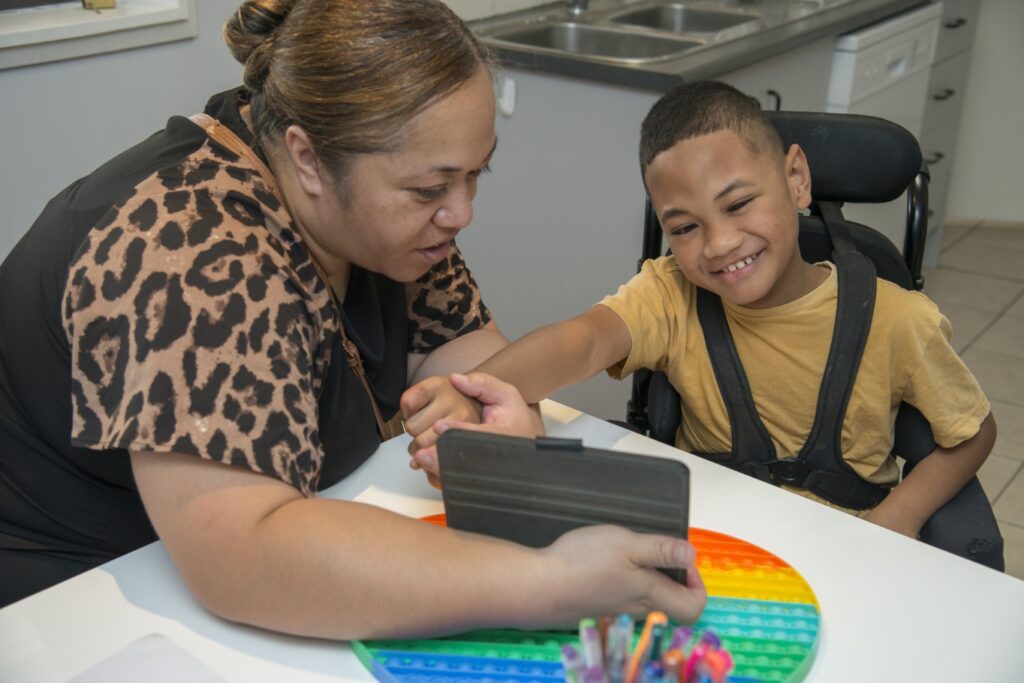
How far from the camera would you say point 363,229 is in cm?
110

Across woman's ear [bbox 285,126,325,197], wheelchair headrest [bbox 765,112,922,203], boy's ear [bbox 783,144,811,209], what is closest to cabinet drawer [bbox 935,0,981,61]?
wheelchair headrest [bbox 765,112,922,203]

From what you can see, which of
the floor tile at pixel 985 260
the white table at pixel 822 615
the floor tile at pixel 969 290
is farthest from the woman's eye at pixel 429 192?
the floor tile at pixel 985 260

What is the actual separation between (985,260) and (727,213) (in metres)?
3.03

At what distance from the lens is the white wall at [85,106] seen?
6.11ft

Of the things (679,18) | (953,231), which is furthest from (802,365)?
(953,231)

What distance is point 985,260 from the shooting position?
4016mm

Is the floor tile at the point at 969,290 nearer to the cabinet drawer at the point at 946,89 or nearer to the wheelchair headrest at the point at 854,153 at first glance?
the cabinet drawer at the point at 946,89

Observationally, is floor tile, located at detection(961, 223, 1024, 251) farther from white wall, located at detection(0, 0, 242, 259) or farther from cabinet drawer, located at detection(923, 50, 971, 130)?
white wall, located at detection(0, 0, 242, 259)

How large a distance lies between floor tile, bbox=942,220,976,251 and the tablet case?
3.63m

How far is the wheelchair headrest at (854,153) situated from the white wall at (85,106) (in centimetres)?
117

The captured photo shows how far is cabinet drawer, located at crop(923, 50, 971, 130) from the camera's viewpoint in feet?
11.4

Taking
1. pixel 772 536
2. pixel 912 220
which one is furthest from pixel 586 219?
pixel 772 536

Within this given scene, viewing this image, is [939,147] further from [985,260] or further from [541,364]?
[541,364]

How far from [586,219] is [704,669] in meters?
1.80
